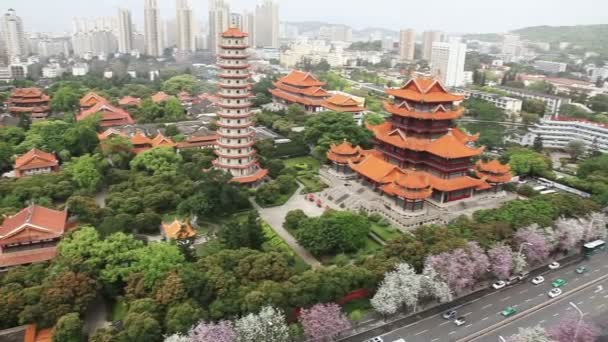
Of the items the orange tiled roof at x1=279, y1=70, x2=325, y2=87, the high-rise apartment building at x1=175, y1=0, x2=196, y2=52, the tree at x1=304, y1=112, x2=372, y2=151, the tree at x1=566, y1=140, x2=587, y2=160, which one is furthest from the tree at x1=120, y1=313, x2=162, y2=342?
the high-rise apartment building at x1=175, y1=0, x2=196, y2=52

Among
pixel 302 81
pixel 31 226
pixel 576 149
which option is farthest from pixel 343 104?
pixel 31 226

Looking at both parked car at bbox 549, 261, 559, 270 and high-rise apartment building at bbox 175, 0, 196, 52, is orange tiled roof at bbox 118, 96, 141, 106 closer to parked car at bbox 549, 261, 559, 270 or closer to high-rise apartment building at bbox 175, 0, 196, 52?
parked car at bbox 549, 261, 559, 270

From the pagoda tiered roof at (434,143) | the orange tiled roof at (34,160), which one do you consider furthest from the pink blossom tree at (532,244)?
the orange tiled roof at (34,160)

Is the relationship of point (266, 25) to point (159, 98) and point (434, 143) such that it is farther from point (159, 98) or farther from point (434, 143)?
point (434, 143)

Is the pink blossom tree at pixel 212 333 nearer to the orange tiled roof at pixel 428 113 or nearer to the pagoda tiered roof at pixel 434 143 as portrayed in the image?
the pagoda tiered roof at pixel 434 143

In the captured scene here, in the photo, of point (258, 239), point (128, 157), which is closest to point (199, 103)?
point (128, 157)
